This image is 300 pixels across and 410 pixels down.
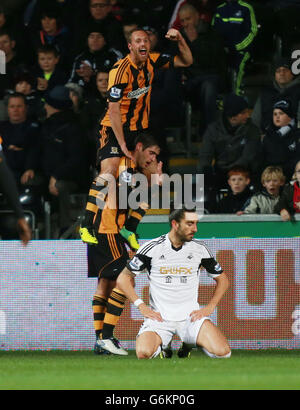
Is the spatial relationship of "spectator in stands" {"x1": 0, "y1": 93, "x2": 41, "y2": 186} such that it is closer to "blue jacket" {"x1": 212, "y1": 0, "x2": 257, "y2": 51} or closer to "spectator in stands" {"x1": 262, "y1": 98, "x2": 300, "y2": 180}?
"spectator in stands" {"x1": 262, "y1": 98, "x2": 300, "y2": 180}

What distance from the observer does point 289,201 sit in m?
9.78

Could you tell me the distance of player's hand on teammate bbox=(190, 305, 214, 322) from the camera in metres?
8.34

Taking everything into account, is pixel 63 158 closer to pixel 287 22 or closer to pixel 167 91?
pixel 167 91

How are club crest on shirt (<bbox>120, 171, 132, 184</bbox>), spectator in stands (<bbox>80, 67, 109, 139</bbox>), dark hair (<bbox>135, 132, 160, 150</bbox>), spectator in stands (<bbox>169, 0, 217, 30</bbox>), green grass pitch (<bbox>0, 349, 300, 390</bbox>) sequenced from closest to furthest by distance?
green grass pitch (<bbox>0, 349, 300, 390</bbox>) → club crest on shirt (<bbox>120, 171, 132, 184</bbox>) → dark hair (<bbox>135, 132, 160, 150</bbox>) → spectator in stands (<bbox>80, 67, 109, 139</bbox>) → spectator in stands (<bbox>169, 0, 217, 30</bbox>)

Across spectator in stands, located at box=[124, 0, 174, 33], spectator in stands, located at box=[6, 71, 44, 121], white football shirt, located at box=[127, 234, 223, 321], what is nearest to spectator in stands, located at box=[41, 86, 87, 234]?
spectator in stands, located at box=[6, 71, 44, 121]

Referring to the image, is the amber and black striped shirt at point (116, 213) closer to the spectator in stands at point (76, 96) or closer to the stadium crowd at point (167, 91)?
the stadium crowd at point (167, 91)

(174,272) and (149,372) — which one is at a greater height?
(174,272)

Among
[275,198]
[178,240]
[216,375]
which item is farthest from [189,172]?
[216,375]

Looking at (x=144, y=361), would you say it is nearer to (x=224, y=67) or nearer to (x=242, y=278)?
(x=242, y=278)

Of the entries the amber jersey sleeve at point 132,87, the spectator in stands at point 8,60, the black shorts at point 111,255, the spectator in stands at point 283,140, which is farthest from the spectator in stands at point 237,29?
the black shorts at point 111,255

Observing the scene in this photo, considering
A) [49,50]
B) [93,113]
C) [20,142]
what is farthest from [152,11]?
[20,142]

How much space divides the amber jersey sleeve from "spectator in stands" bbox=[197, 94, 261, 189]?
216 centimetres

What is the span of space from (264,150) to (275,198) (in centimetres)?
112

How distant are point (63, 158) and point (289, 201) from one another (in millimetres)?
3055
